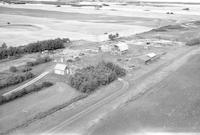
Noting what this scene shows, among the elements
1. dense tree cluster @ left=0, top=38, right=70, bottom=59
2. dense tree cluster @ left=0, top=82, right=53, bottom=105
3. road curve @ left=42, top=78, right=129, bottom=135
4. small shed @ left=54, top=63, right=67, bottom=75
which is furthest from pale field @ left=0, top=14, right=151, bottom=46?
road curve @ left=42, top=78, right=129, bottom=135

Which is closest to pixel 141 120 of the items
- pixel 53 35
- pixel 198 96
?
pixel 198 96

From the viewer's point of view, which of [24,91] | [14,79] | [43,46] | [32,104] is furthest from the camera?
[43,46]

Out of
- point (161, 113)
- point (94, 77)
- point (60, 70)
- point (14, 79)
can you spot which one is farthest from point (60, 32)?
point (161, 113)

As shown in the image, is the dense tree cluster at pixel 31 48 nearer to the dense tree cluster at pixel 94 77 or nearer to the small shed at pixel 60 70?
the small shed at pixel 60 70

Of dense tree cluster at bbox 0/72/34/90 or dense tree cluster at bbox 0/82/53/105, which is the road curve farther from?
dense tree cluster at bbox 0/72/34/90

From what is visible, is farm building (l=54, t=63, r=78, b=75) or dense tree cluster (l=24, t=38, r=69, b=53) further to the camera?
dense tree cluster (l=24, t=38, r=69, b=53)

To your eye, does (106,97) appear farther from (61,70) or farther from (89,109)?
(61,70)

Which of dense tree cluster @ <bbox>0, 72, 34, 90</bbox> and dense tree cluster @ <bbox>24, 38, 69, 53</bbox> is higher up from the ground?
dense tree cluster @ <bbox>24, 38, 69, 53</bbox>

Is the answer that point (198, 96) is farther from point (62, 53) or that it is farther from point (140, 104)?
point (62, 53)

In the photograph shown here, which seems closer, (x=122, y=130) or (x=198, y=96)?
(x=122, y=130)
